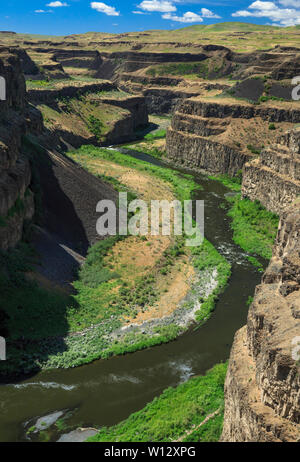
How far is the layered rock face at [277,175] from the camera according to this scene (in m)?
54.7

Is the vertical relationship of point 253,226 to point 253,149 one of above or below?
below

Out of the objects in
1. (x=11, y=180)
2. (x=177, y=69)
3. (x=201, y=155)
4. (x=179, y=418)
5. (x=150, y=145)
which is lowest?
(x=179, y=418)

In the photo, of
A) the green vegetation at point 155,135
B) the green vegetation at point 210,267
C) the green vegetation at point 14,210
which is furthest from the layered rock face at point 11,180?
the green vegetation at point 155,135

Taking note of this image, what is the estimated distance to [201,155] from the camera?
278 feet

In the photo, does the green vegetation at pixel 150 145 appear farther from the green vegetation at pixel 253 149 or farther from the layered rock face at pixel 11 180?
the layered rock face at pixel 11 180

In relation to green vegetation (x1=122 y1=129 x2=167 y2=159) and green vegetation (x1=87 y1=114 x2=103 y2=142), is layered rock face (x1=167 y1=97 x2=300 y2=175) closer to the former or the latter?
green vegetation (x1=122 y1=129 x2=167 y2=159)

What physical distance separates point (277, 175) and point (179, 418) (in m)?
40.8

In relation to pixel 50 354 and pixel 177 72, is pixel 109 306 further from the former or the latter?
pixel 177 72

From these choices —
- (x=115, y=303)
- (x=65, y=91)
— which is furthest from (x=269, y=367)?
(x=65, y=91)

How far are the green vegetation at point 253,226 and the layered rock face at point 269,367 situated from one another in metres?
24.8

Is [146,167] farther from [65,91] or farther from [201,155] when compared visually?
[65,91]

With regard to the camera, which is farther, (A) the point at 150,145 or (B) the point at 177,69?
(B) the point at 177,69

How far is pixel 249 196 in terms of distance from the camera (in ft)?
214

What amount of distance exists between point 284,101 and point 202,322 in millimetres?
58290
